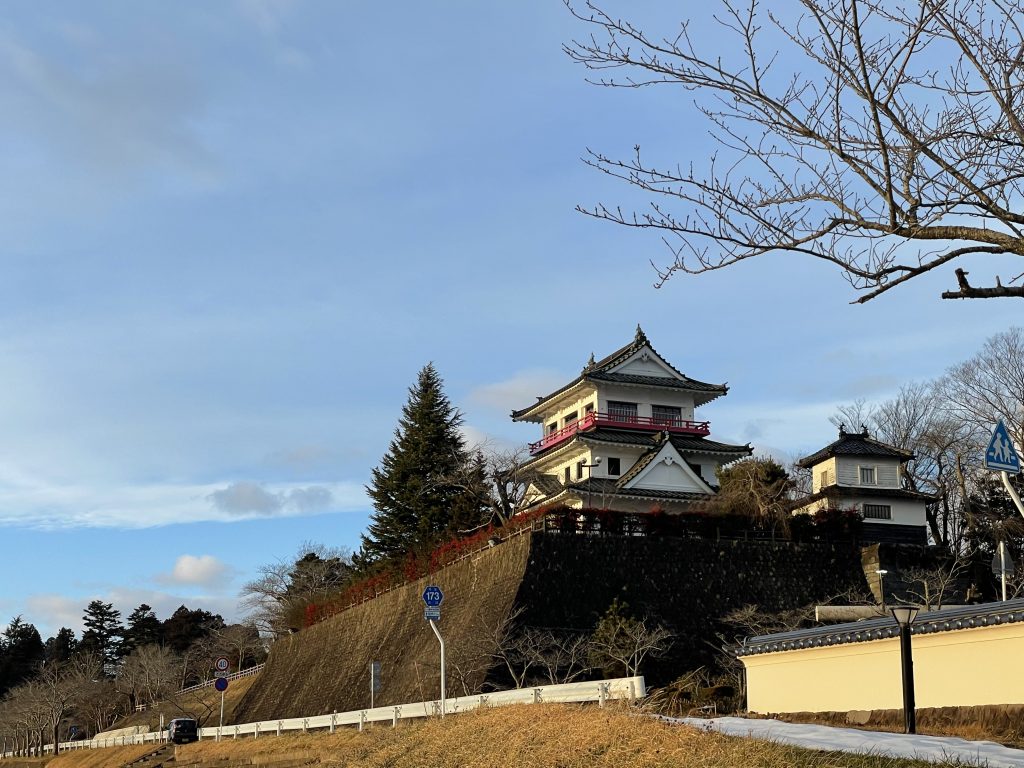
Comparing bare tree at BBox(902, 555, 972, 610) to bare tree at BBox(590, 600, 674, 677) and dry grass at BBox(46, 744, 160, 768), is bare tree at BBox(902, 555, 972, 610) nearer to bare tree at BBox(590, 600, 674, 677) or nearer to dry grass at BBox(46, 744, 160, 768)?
bare tree at BBox(590, 600, 674, 677)

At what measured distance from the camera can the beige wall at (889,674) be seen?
43.2 ft

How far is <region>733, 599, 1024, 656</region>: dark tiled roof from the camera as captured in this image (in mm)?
13188

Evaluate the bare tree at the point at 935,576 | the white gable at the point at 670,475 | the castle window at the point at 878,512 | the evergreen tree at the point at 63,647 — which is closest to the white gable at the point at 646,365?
the white gable at the point at 670,475

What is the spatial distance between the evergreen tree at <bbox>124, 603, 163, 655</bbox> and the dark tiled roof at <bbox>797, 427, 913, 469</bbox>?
67.9 metres

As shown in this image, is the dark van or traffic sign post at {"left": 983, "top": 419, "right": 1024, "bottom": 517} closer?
traffic sign post at {"left": 983, "top": 419, "right": 1024, "bottom": 517}

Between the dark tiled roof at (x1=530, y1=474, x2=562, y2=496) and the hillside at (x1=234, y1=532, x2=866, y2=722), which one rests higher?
the dark tiled roof at (x1=530, y1=474, x2=562, y2=496)

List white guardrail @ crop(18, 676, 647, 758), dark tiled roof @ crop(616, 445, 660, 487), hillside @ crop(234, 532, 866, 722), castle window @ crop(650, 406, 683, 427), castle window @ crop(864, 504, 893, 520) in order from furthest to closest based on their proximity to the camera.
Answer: castle window @ crop(650, 406, 683, 427)
castle window @ crop(864, 504, 893, 520)
dark tiled roof @ crop(616, 445, 660, 487)
hillside @ crop(234, 532, 866, 722)
white guardrail @ crop(18, 676, 647, 758)

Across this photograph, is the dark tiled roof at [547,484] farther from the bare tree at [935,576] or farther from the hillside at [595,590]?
the bare tree at [935,576]

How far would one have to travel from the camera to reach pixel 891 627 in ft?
47.5

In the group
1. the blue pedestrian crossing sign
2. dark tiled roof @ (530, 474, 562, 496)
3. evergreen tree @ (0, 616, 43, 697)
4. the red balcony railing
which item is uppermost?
the red balcony railing

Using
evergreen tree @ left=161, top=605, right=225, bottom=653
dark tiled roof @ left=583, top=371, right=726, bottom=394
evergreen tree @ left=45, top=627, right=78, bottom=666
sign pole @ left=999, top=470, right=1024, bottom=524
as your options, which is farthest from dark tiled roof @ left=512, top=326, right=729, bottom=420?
evergreen tree @ left=45, top=627, right=78, bottom=666

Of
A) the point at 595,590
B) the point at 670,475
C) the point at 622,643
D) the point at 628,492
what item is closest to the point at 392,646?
the point at 595,590

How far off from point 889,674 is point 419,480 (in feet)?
152

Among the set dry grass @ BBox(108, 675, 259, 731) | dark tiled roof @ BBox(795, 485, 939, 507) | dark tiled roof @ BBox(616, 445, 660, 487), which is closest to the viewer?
dark tiled roof @ BBox(616, 445, 660, 487)
